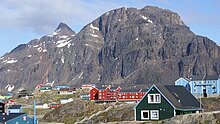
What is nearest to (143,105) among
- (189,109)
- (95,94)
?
(189,109)

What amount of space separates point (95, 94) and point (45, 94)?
6232cm

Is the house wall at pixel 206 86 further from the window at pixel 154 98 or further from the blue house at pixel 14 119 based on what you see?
the window at pixel 154 98

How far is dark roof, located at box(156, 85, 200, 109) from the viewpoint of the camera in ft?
147

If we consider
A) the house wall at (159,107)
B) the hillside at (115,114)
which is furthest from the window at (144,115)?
the hillside at (115,114)

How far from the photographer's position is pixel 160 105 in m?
45.1

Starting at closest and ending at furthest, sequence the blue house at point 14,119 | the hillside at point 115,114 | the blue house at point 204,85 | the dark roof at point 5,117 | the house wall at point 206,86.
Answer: the hillside at point 115,114
the dark roof at point 5,117
the blue house at point 14,119
the house wall at point 206,86
the blue house at point 204,85

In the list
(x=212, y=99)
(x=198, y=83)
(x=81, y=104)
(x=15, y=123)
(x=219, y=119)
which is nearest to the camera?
(x=219, y=119)

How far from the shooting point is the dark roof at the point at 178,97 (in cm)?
4484

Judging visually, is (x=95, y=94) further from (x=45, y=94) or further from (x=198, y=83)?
(x=45, y=94)

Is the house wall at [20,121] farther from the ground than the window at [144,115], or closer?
closer

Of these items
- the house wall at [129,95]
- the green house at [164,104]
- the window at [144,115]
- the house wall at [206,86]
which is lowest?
the window at [144,115]

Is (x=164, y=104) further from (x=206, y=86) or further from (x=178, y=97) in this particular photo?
(x=206, y=86)

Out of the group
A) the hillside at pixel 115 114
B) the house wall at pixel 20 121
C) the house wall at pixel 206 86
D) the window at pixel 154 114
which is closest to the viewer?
the hillside at pixel 115 114

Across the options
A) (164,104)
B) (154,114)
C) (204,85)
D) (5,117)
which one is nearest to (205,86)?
(204,85)
